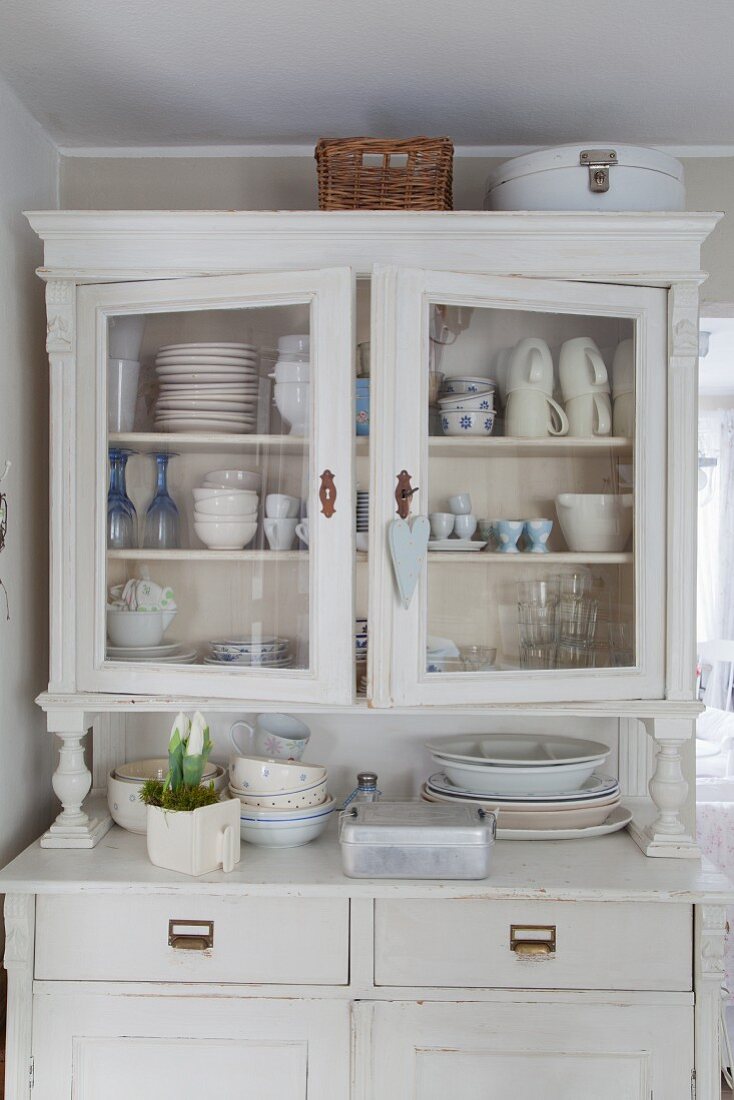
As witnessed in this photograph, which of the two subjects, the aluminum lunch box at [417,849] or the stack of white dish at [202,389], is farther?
the stack of white dish at [202,389]

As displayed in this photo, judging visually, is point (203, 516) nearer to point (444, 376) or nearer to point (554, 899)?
point (444, 376)

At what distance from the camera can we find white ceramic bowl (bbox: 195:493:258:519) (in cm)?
189

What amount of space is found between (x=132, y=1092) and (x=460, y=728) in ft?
3.29

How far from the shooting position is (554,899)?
1718mm

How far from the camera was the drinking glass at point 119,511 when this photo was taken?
1.91m

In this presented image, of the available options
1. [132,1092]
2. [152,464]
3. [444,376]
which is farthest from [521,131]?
[132,1092]

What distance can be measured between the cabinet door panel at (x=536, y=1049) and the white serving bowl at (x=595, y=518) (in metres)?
0.85

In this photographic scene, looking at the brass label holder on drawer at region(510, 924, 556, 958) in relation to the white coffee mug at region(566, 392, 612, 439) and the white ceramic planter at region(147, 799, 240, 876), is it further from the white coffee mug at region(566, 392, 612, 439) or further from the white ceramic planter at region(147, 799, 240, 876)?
the white coffee mug at region(566, 392, 612, 439)

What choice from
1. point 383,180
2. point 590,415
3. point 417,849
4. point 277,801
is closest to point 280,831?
point 277,801

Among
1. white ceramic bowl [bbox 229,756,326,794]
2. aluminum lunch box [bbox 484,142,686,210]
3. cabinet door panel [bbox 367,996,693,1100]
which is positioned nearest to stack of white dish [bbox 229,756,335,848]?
white ceramic bowl [bbox 229,756,326,794]

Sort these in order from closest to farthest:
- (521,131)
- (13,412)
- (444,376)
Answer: (444,376) < (13,412) < (521,131)

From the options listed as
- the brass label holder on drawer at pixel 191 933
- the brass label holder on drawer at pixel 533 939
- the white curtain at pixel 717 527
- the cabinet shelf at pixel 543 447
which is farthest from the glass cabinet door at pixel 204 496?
the white curtain at pixel 717 527

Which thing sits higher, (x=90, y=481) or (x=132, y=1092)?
(x=90, y=481)

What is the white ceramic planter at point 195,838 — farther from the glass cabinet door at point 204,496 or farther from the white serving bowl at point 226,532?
the white serving bowl at point 226,532
